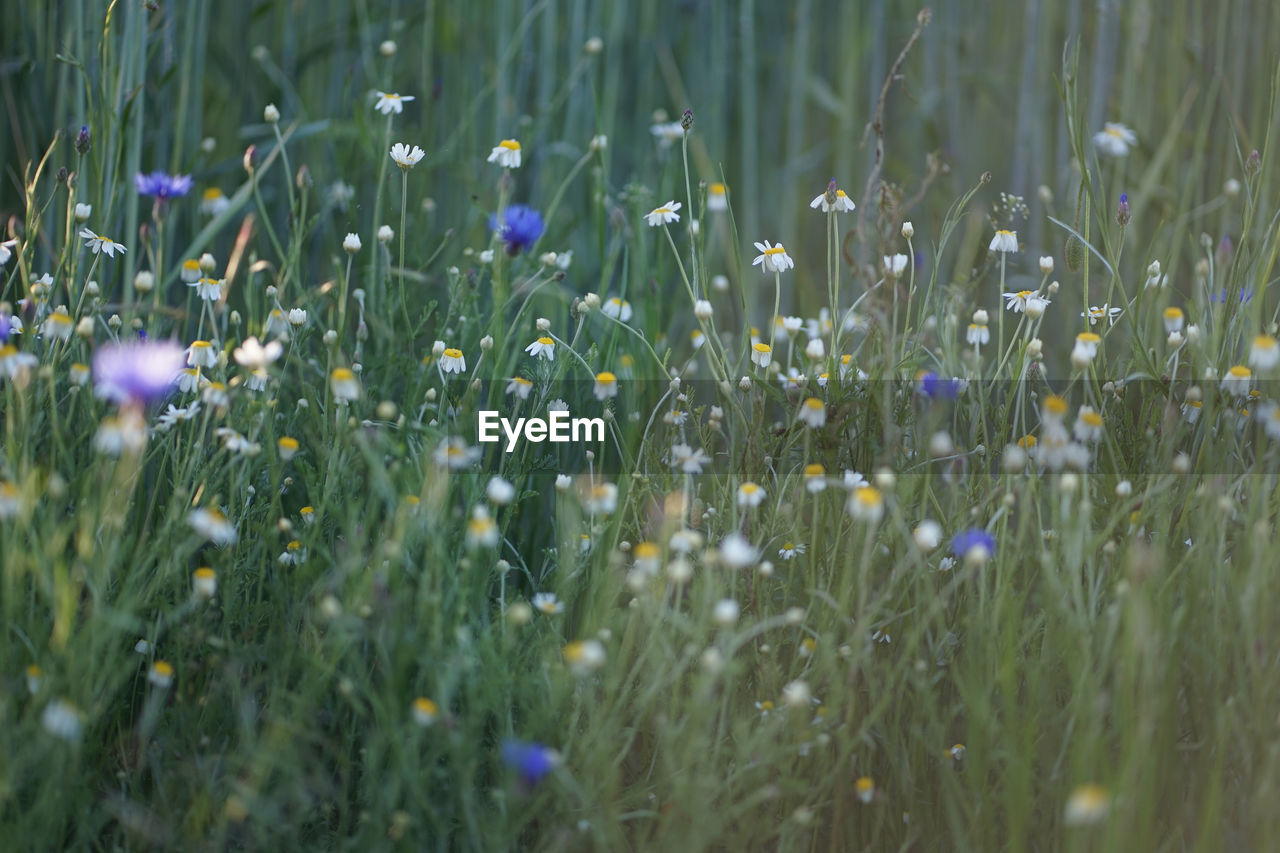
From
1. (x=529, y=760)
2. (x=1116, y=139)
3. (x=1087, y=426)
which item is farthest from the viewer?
(x=1116, y=139)

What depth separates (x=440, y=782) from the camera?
3.00ft

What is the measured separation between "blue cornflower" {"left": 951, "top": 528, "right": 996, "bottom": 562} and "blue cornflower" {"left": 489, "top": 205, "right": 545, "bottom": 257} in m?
0.62

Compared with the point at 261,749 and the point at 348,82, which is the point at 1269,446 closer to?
the point at 261,749

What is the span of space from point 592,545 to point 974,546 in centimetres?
38

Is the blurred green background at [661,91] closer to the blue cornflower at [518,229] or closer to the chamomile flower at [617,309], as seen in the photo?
the blue cornflower at [518,229]

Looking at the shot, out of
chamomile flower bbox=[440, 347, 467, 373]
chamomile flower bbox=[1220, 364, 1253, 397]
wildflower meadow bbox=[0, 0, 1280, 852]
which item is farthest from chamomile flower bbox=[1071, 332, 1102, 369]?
chamomile flower bbox=[440, 347, 467, 373]

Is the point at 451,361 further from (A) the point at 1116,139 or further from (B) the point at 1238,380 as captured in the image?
(A) the point at 1116,139

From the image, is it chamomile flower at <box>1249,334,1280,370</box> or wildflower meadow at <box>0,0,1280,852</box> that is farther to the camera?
chamomile flower at <box>1249,334,1280,370</box>

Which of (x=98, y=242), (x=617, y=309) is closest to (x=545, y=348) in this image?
(x=617, y=309)

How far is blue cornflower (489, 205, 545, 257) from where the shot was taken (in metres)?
1.32

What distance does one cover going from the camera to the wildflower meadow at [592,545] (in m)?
0.83

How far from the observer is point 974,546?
0.87 m

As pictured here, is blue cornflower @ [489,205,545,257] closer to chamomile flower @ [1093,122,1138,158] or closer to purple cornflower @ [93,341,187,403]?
purple cornflower @ [93,341,187,403]

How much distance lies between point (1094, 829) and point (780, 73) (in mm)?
2123
